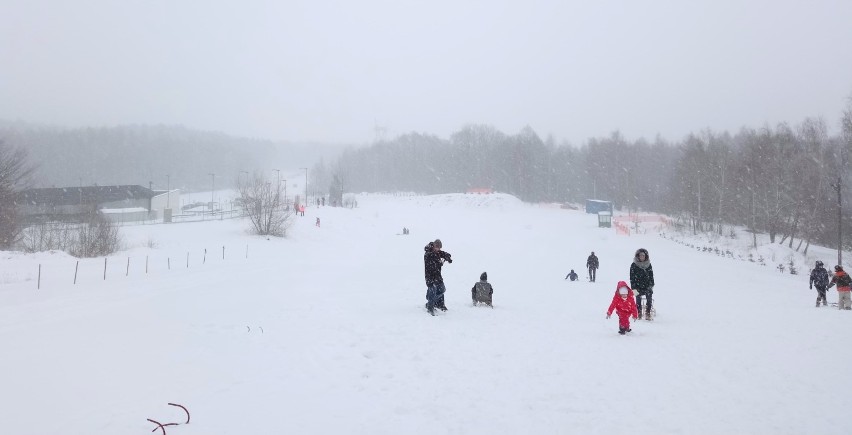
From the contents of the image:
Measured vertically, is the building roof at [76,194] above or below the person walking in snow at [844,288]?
above

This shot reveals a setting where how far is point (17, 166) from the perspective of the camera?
124ft

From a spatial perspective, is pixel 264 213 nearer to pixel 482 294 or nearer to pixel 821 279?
pixel 482 294

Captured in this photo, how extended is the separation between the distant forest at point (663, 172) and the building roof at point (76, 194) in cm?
3034

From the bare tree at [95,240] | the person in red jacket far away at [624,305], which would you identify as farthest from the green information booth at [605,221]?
the person in red jacket far away at [624,305]

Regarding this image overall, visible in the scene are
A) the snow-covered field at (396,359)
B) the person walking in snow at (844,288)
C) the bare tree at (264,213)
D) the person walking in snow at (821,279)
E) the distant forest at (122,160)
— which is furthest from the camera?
the distant forest at (122,160)

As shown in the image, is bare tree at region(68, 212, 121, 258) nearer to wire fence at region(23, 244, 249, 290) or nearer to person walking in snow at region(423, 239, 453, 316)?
wire fence at region(23, 244, 249, 290)

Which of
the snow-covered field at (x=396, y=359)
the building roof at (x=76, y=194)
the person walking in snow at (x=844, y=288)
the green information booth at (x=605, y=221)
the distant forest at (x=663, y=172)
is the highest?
the distant forest at (x=663, y=172)

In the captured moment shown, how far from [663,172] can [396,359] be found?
107914mm

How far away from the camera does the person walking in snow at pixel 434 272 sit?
42.6ft

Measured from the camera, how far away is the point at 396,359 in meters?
8.91

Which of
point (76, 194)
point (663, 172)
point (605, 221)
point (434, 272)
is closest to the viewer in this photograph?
point (434, 272)

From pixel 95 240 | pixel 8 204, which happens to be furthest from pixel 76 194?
pixel 95 240

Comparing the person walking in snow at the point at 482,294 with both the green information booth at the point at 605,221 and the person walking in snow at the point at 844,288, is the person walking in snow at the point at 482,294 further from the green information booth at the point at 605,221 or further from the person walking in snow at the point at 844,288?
the green information booth at the point at 605,221

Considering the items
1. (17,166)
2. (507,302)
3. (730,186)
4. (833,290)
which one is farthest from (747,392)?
(730,186)
